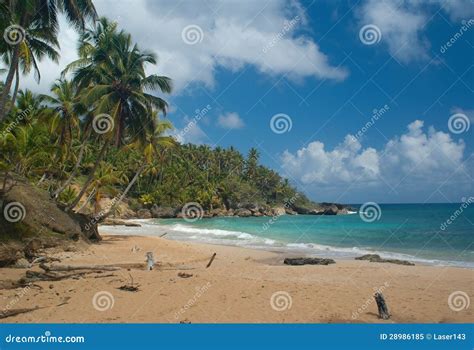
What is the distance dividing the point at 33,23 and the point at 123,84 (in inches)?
199

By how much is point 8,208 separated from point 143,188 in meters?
56.6

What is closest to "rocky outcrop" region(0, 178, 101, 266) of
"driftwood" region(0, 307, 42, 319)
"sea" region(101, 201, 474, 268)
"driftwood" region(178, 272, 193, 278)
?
"driftwood" region(0, 307, 42, 319)

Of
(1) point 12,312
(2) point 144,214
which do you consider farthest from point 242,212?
(1) point 12,312

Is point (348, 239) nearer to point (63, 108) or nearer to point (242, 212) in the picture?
point (63, 108)

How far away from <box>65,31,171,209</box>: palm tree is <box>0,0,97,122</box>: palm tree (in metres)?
2.74

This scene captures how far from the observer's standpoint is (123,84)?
20141 mm

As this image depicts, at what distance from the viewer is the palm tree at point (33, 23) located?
13.2 metres

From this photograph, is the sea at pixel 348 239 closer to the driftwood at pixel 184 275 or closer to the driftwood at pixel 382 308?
the driftwood at pixel 382 308

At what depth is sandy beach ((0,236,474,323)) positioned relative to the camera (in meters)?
7.70

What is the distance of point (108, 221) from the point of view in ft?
139

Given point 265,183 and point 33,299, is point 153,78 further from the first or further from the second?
point 265,183

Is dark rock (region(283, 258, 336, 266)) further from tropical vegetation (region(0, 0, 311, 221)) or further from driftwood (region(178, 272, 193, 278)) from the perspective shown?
tropical vegetation (region(0, 0, 311, 221))

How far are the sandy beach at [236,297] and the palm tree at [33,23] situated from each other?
26.0 feet

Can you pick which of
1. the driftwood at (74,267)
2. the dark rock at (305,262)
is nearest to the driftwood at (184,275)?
the driftwood at (74,267)
